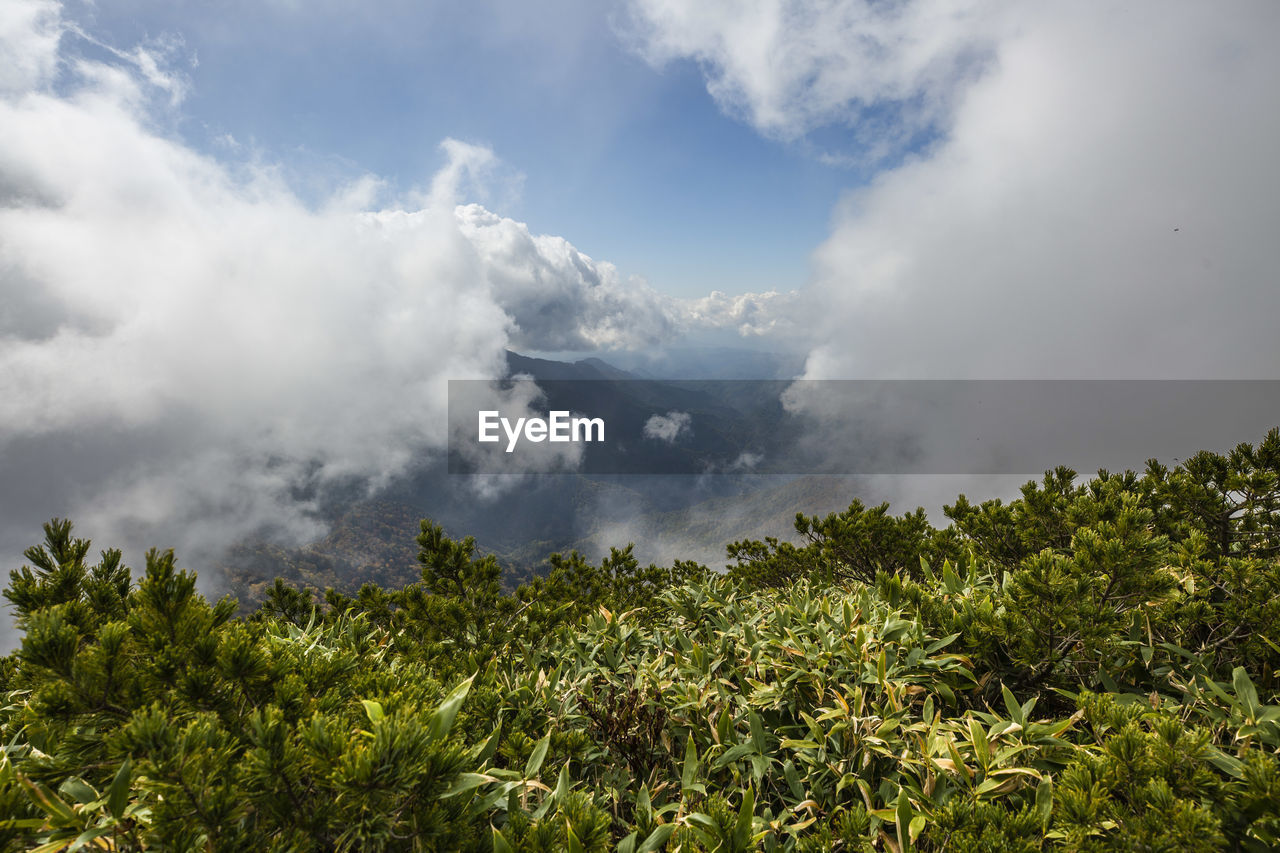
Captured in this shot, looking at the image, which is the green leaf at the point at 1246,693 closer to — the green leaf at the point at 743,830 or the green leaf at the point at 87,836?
the green leaf at the point at 743,830

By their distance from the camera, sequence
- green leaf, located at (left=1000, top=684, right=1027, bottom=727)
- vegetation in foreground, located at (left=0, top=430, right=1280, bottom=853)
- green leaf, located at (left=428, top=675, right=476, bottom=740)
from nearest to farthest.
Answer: vegetation in foreground, located at (left=0, top=430, right=1280, bottom=853)
green leaf, located at (left=428, top=675, right=476, bottom=740)
green leaf, located at (left=1000, top=684, right=1027, bottom=727)

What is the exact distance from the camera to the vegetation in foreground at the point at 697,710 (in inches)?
51.4

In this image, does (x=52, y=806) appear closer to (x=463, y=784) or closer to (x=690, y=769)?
(x=463, y=784)

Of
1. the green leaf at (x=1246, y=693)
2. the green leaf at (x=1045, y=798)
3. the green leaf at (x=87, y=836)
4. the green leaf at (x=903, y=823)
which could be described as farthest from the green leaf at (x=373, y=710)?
the green leaf at (x=1246, y=693)

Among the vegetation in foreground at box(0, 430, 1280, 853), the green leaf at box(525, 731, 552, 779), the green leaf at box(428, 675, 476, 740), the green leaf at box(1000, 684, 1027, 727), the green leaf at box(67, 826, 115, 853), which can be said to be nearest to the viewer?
the green leaf at box(67, 826, 115, 853)

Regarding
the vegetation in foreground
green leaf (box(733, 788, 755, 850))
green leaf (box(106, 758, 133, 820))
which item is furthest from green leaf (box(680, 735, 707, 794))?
green leaf (box(106, 758, 133, 820))

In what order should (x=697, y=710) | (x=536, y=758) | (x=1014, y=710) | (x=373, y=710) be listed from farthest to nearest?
1. (x=697, y=710)
2. (x=1014, y=710)
3. (x=536, y=758)
4. (x=373, y=710)

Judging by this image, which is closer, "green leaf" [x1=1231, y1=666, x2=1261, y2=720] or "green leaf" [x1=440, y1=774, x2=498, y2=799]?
"green leaf" [x1=440, y1=774, x2=498, y2=799]

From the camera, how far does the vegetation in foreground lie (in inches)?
51.4

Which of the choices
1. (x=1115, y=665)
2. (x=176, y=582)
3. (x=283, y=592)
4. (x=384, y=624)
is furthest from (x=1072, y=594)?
(x=283, y=592)

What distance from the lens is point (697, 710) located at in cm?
280

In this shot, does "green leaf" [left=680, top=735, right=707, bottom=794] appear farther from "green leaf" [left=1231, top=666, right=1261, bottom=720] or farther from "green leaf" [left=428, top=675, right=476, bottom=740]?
"green leaf" [left=1231, top=666, right=1261, bottom=720]

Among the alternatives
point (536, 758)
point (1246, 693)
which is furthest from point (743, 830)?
point (1246, 693)

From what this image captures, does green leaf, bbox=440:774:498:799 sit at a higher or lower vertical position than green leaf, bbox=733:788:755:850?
higher
